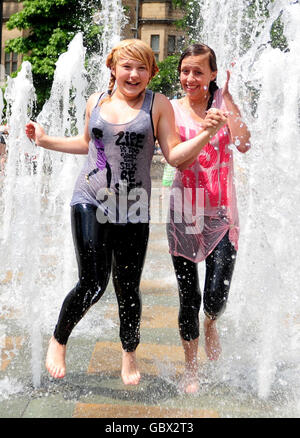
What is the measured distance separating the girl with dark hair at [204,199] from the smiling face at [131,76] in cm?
28

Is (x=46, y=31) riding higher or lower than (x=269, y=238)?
higher

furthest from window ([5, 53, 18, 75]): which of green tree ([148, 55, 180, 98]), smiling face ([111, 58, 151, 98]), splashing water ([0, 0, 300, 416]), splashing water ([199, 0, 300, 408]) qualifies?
smiling face ([111, 58, 151, 98])

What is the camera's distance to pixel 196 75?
2.83 metres

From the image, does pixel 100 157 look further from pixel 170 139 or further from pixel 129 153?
pixel 170 139

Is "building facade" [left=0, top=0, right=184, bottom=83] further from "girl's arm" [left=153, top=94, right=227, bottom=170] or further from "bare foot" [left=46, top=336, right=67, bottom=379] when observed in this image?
"bare foot" [left=46, top=336, right=67, bottom=379]

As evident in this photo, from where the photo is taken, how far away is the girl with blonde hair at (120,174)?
2594mm

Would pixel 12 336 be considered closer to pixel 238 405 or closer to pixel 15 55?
pixel 238 405

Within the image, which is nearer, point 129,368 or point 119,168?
point 119,168

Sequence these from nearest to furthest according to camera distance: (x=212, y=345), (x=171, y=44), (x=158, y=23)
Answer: (x=212, y=345) → (x=158, y=23) → (x=171, y=44)

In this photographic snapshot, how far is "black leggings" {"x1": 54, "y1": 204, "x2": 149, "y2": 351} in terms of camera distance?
2602 mm

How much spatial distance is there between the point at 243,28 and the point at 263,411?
10794mm

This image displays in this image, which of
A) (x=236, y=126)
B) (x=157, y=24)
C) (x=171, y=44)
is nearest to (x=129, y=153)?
(x=236, y=126)

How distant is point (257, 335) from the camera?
3.70 m

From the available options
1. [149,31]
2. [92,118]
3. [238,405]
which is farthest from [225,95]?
[149,31]
